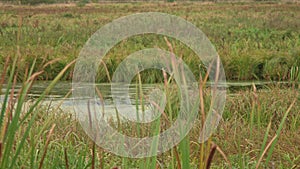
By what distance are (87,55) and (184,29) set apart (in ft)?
15.2

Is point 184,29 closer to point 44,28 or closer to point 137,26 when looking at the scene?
point 137,26

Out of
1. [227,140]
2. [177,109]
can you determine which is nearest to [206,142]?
[227,140]

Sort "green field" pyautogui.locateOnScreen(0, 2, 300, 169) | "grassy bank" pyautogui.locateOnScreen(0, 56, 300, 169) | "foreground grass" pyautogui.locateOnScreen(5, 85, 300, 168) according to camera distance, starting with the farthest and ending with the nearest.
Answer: "foreground grass" pyautogui.locateOnScreen(5, 85, 300, 168) < "grassy bank" pyautogui.locateOnScreen(0, 56, 300, 169) < "green field" pyautogui.locateOnScreen(0, 2, 300, 169)

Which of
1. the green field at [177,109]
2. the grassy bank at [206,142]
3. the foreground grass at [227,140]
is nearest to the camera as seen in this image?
the green field at [177,109]

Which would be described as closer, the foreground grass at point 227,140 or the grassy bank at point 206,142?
the grassy bank at point 206,142

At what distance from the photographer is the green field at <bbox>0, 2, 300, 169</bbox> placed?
126cm

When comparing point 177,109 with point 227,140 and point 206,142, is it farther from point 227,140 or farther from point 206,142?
point 227,140

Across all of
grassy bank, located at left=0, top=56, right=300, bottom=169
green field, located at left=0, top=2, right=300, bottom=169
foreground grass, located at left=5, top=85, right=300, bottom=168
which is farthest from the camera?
foreground grass, located at left=5, top=85, right=300, bottom=168

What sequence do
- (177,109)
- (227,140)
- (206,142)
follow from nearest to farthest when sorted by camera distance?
(177,109), (206,142), (227,140)

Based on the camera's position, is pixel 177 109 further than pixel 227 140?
No

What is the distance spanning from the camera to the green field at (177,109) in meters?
1.26

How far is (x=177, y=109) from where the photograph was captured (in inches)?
77.5

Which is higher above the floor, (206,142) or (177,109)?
(177,109)

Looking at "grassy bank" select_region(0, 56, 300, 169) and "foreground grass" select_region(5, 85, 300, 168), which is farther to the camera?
"foreground grass" select_region(5, 85, 300, 168)
